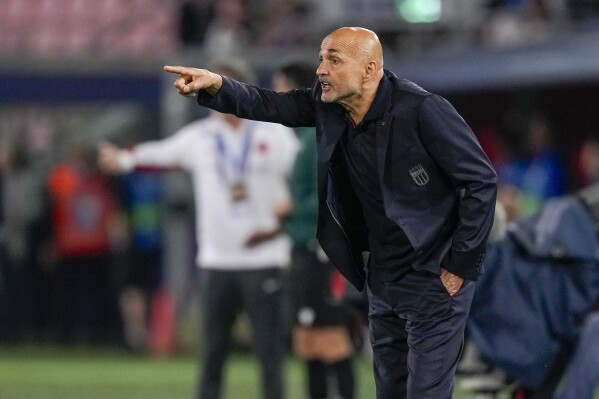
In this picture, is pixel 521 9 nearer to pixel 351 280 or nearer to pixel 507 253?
pixel 507 253

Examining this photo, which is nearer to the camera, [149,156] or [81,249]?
[149,156]

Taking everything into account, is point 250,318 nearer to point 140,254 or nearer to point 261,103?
point 261,103

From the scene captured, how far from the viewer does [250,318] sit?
8.53 meters

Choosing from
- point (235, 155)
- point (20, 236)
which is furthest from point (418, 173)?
point (20, 236)

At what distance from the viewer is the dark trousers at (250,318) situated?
330 inches

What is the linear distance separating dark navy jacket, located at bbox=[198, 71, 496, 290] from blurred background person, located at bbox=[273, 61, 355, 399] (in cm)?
234

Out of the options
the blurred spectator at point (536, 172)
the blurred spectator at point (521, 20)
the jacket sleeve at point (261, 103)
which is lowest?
the blurred spectator at point (536, 172)

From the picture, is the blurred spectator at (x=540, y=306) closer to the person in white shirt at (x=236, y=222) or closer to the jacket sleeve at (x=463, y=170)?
the person in white shirt at (x=236, y=222)

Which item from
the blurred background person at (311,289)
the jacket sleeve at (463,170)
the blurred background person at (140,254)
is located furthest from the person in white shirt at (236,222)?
the blurred background person at (140,254)

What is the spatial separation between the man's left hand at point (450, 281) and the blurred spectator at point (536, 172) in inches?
306

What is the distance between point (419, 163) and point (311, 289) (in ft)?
9.71

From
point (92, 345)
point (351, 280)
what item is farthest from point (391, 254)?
point (92, 345)

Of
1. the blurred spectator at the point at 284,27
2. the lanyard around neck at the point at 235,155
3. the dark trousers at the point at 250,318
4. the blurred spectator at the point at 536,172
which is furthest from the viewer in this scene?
the blurred spectator at the point at 284,27

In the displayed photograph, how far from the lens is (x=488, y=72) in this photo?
14281mm
